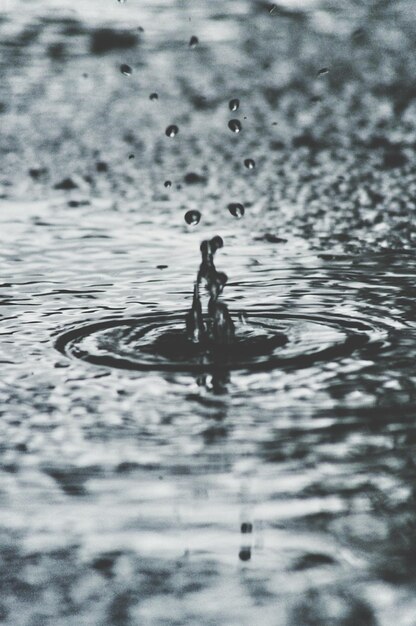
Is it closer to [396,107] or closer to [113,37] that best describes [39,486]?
[396,107]

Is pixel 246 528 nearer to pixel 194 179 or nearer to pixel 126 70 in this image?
pixel 194 179

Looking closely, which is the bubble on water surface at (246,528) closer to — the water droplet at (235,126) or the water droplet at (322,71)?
Result: the water droplet at (235,126)

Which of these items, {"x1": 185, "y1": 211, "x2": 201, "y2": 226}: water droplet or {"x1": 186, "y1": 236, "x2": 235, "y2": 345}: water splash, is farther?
{"x1": 185, "y1": 211, "x2": 201, "y2": 226}: water droplet

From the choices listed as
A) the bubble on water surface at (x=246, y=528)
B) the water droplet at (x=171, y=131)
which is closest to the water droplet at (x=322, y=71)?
the water droplet at (x=171, y=131)

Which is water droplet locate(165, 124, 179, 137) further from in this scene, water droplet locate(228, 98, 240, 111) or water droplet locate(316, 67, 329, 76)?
water droplet locate(316, 67, 329, 76)

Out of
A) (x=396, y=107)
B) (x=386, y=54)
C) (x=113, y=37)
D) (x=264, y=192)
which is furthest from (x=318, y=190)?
(x=113, y=37)

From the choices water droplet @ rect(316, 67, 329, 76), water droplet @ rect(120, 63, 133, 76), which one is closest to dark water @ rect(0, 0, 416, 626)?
water droplet @ rect(316, 67, 329, 76)
